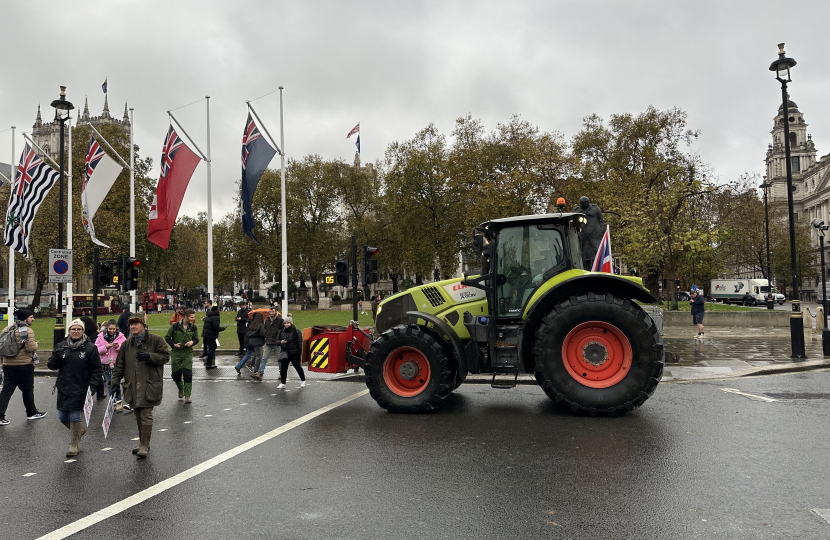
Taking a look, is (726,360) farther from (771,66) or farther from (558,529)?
(558,529)

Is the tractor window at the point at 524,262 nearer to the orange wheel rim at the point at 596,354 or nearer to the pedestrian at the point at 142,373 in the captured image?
the orange wheel rim at the point at 596,354

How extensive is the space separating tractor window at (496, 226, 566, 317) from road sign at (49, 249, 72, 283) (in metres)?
14.3

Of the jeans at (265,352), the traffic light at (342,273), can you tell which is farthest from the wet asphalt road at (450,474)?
the traffic light at (342,273)

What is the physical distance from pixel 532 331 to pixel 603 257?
234cm

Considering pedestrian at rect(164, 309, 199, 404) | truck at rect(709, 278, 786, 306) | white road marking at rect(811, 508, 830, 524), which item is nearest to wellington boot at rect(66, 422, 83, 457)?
pedestrian at rect(164, 309, 199, 404)

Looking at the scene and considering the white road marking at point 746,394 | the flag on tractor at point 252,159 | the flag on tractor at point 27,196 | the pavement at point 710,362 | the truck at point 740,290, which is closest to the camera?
the white road marking at point 746,394

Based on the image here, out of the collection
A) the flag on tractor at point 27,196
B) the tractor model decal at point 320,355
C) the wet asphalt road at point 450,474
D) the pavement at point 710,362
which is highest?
the flag on tractor at point 27,196

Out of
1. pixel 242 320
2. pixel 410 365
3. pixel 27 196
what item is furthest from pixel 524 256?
pixel 27 196

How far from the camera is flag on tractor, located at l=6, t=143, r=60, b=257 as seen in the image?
21906 mm

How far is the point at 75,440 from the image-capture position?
7.15 metres

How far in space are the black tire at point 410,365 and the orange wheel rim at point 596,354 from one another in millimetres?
1843

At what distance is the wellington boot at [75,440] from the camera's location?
7074 mm

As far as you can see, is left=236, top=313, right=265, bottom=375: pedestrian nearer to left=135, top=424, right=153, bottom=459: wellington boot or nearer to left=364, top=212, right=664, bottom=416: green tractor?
left=364, top=212, right=664, bottom=416: green tractor

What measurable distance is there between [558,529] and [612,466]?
1882 millimetres
